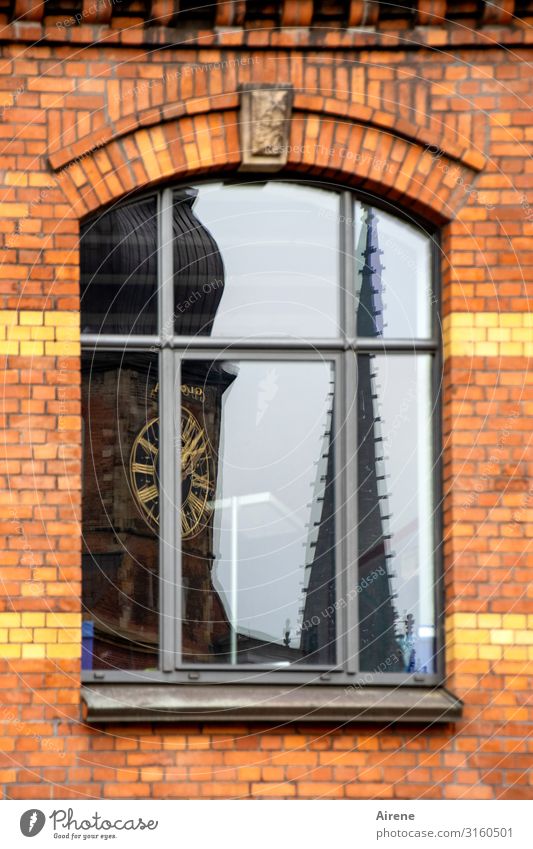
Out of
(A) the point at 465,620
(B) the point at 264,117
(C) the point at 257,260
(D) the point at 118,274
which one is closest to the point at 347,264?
(C) the point at 257,260

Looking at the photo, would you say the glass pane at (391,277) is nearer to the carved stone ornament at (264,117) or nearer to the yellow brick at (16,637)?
the carved stone ornament at (264,117)

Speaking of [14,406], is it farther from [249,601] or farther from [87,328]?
[249,601]

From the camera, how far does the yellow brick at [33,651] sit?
915 centimetres

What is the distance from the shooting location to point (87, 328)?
9.64 meters

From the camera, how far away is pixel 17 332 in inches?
370

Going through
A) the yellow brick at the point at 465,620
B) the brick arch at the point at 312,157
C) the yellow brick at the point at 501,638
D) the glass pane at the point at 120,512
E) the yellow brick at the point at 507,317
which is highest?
the brick arch at the point at 312,157

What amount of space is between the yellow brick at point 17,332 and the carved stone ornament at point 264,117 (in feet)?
5.25

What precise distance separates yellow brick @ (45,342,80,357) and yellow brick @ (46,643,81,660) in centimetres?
158

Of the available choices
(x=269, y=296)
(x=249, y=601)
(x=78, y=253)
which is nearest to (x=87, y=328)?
(x=78, y=253)

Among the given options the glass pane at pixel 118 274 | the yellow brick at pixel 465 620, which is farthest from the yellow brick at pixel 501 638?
the glass pane at pixel 118 274

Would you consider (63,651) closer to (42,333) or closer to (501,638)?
(42,333)

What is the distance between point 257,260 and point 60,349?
4.20ft

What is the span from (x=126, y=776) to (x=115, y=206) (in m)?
3.17

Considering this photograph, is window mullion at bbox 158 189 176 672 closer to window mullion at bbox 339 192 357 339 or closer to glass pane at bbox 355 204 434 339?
window mullion at bbox 339 192 357 339
